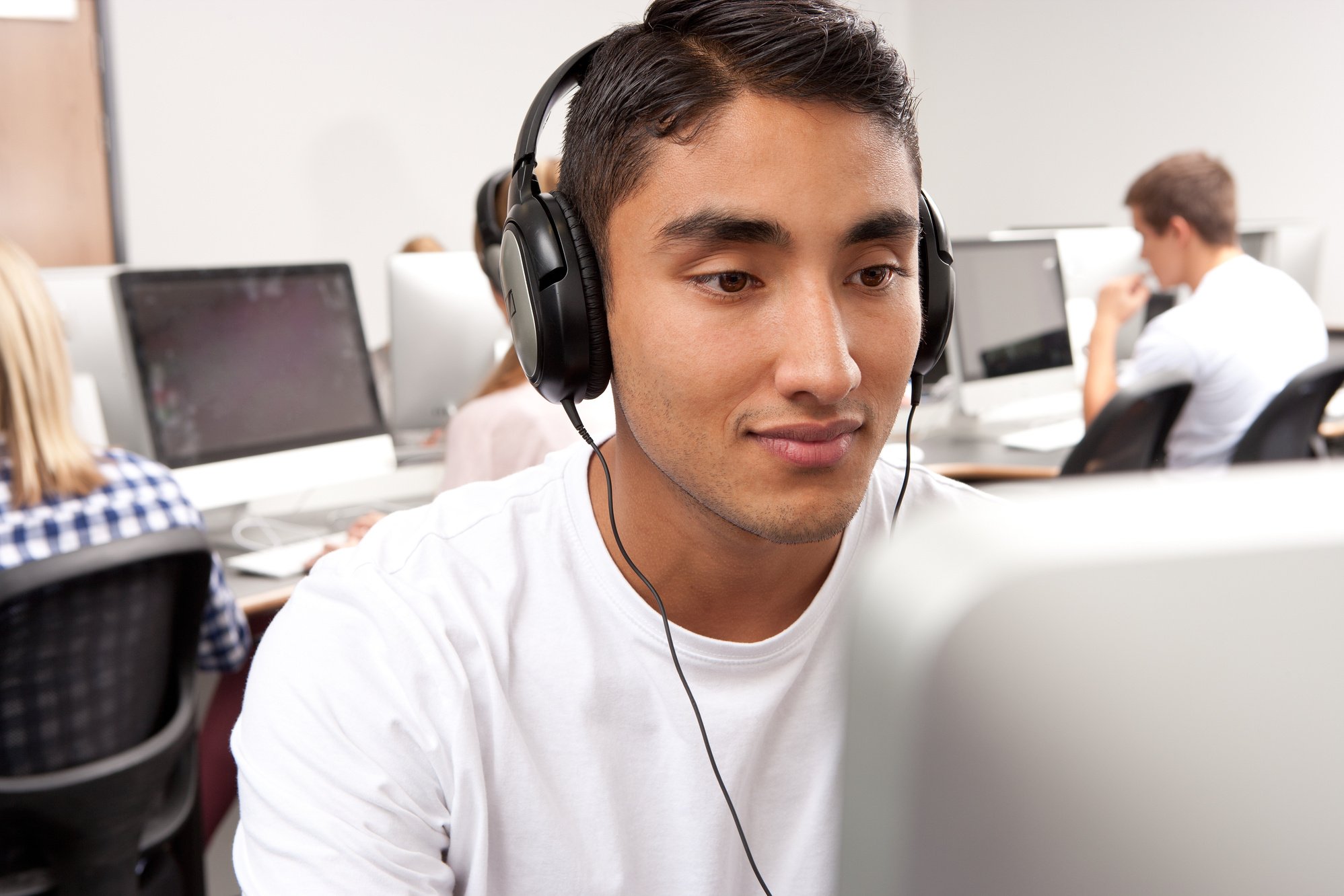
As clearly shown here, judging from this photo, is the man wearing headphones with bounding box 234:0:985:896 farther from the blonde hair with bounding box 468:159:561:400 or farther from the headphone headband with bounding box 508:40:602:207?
the blonde hair with bounding box 468:159:561:400

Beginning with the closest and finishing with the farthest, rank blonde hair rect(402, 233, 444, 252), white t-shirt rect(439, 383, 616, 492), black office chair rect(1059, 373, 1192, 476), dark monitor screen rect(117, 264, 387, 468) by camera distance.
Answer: white t-shirt rect(439, 383, 616, 492)
dark monitor screen rect(117, 264, 387, 468)
black office chair rect(1059, 373, 1192, 476)
blonde hair rect(402, 233, 444, 252)

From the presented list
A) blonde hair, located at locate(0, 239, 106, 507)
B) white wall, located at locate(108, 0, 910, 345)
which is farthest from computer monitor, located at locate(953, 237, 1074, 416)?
blonde hair, located at locate(0, 239, 106, 507)

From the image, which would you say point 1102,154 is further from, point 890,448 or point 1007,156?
point 890,448

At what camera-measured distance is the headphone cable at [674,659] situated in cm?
74

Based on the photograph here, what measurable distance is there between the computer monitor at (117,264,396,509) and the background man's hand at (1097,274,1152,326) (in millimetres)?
1969

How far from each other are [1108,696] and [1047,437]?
289 cm

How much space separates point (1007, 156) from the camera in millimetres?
5625

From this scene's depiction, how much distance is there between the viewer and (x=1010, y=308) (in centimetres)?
299

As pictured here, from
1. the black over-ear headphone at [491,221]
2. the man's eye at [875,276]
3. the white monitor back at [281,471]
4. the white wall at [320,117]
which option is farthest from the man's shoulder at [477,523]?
the white wall at [320,117]

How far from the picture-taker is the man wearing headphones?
27.9 inches

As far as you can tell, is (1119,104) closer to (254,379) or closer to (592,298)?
(254,379)

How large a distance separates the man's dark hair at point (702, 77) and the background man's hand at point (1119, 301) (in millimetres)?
2400

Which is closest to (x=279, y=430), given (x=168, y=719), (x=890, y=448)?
(x=168, y=719)

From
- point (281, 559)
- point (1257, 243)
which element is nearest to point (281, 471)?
point (281, 559)
